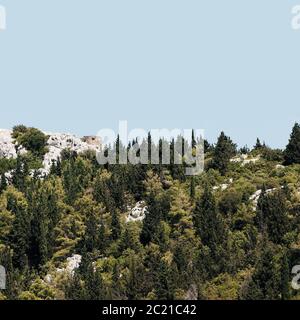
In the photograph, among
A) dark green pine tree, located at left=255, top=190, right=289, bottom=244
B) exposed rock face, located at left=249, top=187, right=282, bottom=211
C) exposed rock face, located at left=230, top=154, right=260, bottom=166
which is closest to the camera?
dark green pine tree, located at left=255, top=190, right=289, bottom=244

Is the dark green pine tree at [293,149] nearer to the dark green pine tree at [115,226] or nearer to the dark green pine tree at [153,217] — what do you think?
the dark green pine tree at [153,217]

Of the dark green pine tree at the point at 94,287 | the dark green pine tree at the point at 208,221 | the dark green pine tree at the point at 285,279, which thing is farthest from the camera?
the dark green pine tree at the point at 208,221

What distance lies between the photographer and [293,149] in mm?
82312

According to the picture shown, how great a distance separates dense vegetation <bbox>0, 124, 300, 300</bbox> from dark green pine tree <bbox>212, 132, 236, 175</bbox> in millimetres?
96

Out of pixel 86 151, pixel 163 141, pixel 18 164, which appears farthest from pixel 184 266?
pixel 86 151

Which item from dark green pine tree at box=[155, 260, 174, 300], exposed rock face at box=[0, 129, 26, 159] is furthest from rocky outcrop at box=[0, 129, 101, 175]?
dark green pine tree at box=[155, 260, 174, 300]

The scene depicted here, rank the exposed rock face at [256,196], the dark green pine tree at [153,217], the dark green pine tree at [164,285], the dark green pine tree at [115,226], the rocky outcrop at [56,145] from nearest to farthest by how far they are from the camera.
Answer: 1. the dark green pine tree at [164,285]
2. the dark green pine tree at [153,217]
3. the dark green pine tree at [115,226]
4. the exposed rock face at [256,196]
5. the rocky outcrop at [56,145]

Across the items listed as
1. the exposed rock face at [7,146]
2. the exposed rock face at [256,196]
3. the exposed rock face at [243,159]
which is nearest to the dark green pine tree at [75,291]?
the exposed rock face at [256,196]

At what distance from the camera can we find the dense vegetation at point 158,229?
177 feet

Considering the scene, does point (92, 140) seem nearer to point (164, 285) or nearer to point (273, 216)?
point (273, 216)

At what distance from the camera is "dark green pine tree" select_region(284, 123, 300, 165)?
81.9 metres

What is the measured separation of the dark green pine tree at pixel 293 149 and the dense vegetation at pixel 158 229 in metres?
0.10

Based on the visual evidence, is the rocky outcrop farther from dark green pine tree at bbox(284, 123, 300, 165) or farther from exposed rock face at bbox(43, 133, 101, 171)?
dark green pine tree at bbox(284, 123, 300, 165)

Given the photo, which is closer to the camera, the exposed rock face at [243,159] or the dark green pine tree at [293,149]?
the dark green pine tree at [293,149]
